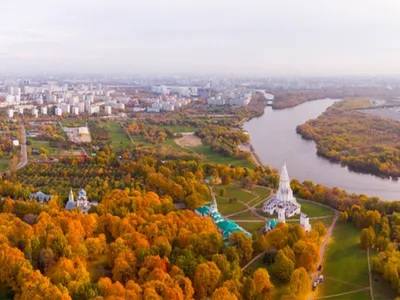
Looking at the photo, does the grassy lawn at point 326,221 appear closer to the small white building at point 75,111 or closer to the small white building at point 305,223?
the small white building at point 305,223

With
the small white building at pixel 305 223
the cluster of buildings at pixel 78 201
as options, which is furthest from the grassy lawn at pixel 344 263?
the cluster of buildings at pixel 78 201

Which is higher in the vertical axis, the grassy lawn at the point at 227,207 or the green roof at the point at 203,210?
the green roof at the point at 203,210

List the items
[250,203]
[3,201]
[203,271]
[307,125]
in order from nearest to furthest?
[203,271] < [3,201] < [250,203] < [307,125]

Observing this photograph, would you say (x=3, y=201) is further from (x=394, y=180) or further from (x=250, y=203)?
(x=394, y=180)

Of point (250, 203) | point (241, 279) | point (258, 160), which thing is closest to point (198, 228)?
point (241, 279)

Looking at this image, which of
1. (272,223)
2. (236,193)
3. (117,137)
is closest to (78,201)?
(236,193)

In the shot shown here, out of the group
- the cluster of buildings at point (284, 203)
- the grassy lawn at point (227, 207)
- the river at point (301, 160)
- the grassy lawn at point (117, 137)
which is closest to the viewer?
the cluster of buildings at point (284, 203)
